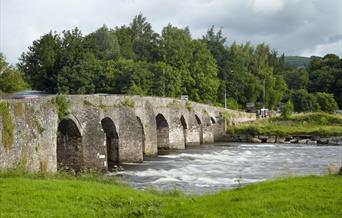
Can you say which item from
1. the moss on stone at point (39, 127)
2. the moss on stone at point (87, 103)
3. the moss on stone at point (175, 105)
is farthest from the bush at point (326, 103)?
the moss on stone at point (39, 127)

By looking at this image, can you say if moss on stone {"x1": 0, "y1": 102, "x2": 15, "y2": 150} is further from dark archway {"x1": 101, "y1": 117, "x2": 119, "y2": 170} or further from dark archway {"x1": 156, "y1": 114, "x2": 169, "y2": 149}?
dark archway {"x1": 156, "y1": 114, "x2": 169, "y2": 149}

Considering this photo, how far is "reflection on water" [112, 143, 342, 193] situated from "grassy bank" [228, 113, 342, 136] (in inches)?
488

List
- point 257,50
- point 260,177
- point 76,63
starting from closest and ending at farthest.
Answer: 1. point 260,177
2. point 76,63
3. point 257,50

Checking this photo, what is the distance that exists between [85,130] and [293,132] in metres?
34.4

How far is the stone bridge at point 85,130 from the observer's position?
63.5 ft

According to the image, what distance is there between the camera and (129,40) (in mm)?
87812

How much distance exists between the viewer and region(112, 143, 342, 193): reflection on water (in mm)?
24109

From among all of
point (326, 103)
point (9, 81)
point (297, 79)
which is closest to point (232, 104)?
point (326, 103)

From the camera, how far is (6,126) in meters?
18.4

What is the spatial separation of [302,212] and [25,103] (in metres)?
13.0

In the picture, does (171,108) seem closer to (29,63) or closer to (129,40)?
(29,63)

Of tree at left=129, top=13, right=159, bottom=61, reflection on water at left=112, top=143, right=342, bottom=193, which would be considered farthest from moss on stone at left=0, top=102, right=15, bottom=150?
tree at left=129, top=13, right=159, bottom=61

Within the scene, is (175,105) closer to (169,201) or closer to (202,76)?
(202,76)

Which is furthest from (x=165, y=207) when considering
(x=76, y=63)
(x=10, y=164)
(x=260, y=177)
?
(x=76, y=63)
